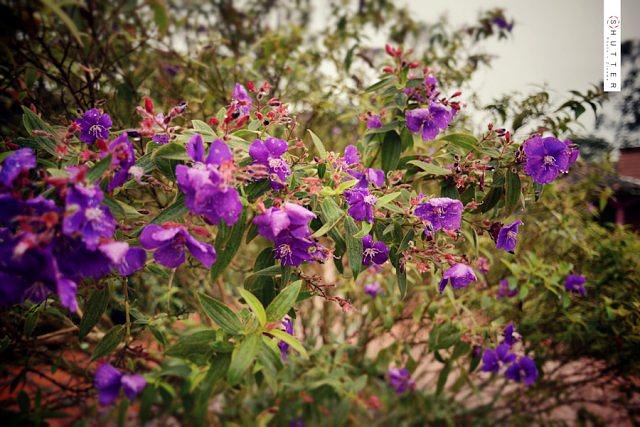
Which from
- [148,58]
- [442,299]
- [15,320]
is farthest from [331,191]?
[148,58]

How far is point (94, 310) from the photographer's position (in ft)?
3.77

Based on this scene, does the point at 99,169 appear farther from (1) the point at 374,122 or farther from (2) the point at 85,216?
(1) the point at 374,122

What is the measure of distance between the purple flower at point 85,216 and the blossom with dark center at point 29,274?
0.06 meters

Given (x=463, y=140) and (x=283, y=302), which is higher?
(x=463, y=140)

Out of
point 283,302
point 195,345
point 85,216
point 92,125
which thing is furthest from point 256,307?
point 92,125

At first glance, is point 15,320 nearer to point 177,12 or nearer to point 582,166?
point 177,12

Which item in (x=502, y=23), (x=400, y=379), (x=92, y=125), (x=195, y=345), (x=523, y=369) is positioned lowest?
(x=400, y=379)

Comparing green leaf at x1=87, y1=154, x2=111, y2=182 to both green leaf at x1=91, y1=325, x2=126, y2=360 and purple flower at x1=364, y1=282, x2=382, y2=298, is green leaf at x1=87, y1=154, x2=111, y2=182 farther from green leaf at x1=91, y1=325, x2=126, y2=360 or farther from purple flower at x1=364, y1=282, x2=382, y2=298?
purple flower at x1=364, y1=282, x2=382, y2=298

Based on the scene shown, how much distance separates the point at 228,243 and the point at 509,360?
180 centimetres

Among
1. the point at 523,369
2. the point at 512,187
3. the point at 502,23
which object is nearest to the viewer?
the point at 512,187

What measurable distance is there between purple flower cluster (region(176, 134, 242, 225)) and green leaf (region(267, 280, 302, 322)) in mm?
332

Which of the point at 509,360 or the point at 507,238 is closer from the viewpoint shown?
the point at 507,238

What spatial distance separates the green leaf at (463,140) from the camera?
4.35ft

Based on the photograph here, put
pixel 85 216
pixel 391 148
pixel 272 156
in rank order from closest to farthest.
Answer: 1. pixel 85 216
2. pixel 272 156
3. pixel 391 148
